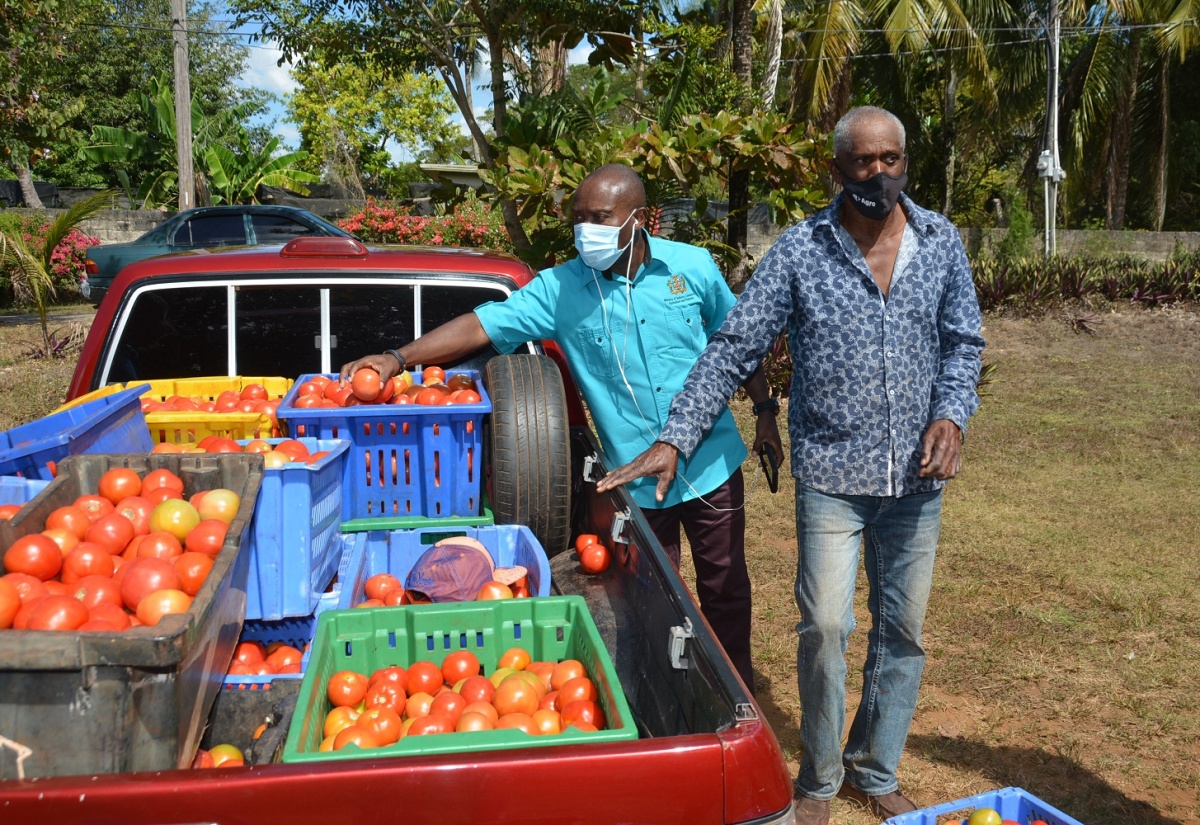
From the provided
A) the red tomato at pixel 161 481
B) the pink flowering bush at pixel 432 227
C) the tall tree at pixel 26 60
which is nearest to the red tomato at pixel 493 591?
the red tomato at pixel 161 481

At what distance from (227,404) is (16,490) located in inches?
38.2

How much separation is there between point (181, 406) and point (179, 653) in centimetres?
199

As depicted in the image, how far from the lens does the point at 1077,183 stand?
24.5m

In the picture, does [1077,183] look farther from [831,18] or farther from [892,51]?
[831,18]

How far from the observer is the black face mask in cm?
299

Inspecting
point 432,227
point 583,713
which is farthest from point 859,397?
point 432,227

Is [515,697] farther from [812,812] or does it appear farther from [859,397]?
[812,812]

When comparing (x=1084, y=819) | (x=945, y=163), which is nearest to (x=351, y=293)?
(x=1084, y=819)

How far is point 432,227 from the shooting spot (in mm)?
18719

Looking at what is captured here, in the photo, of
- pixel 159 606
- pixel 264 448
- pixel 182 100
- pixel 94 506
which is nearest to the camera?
pixel 159 606

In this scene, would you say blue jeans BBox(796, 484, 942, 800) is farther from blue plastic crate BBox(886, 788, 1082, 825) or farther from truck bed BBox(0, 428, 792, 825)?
truck bed BBox(0, 428, 792, 825)

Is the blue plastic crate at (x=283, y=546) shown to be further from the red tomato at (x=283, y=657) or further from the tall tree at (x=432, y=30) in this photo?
the tall tree at (x=432, y=30)

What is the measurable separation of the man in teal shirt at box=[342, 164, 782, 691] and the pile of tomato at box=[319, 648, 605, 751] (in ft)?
4.42

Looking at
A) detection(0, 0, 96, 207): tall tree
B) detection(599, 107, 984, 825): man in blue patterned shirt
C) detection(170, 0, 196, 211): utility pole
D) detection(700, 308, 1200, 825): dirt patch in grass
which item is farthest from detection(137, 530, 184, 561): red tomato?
detection(170, 0, 196, 211): utility pole
